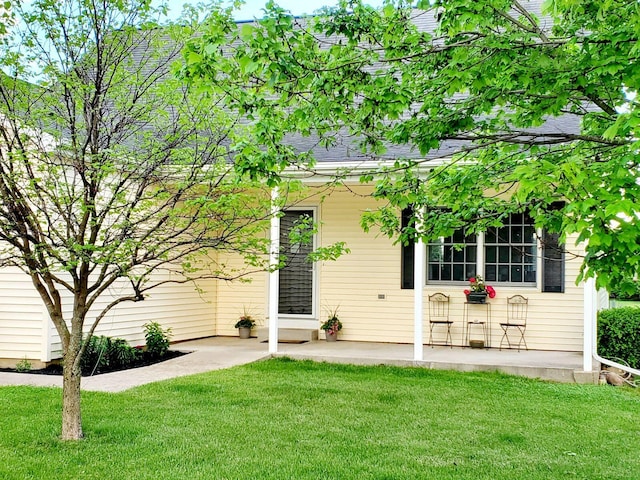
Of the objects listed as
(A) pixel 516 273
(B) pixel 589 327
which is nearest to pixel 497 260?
(A) pixel 516 273

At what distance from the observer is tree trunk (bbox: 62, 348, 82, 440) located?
186 inches

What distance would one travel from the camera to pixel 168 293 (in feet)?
32.6

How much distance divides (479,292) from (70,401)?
679cm

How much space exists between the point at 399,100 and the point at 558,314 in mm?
7161

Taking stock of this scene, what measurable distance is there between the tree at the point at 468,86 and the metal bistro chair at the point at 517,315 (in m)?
5.78

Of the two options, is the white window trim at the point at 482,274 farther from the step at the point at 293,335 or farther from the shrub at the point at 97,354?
the shrub at the point at 97,354

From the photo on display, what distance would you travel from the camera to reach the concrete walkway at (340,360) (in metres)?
7.12

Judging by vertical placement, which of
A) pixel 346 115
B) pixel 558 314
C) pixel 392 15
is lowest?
pixel 558 314

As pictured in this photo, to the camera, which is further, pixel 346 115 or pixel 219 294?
pixel 219 294

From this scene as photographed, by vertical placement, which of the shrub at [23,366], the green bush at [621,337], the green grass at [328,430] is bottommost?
the green grass at [328,430]

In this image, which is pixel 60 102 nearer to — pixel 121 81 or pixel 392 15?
pixel 121 81

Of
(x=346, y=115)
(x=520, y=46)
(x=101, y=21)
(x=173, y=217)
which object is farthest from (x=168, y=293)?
(x=520, y=46)

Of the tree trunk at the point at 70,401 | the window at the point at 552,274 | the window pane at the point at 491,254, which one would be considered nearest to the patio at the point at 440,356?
the window at the point at 552,274

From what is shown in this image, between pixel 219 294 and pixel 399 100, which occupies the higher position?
pixel 399 100
